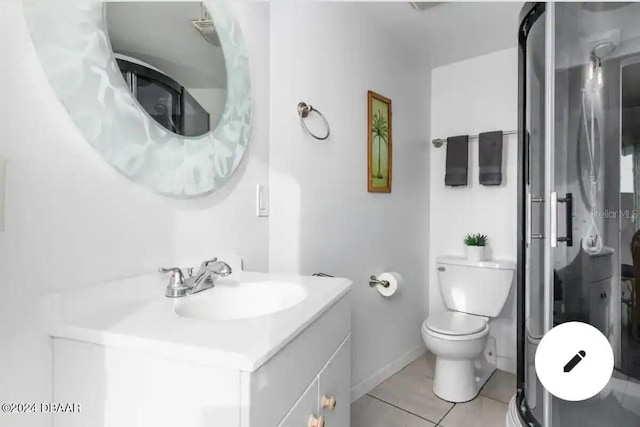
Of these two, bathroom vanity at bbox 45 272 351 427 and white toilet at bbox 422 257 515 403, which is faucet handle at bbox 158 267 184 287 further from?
white toilet at bbox 422 257 515 403

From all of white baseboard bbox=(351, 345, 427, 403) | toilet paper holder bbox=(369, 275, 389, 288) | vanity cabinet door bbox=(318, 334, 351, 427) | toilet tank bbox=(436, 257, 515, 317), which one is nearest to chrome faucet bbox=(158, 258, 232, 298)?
vanity cabinet door bbox=(318, 334, 351, 427)

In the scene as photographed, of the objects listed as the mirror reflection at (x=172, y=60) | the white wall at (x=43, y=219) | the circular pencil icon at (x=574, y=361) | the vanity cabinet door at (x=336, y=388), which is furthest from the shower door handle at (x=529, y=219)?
the white wall at (x=43, y=219)

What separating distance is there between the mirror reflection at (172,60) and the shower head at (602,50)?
4.62 ft

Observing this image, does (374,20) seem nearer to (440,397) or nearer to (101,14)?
(101,14)

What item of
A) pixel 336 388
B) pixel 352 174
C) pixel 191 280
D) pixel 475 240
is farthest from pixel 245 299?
pixel 475 240

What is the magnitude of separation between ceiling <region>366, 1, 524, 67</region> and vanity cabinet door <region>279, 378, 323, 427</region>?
1843 millimetres

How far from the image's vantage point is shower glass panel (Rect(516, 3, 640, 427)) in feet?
4.03

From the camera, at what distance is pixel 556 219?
1261mm

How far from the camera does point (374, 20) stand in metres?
1.90

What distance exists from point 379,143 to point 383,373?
1.36 meters

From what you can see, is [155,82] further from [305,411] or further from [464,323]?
[464,323]

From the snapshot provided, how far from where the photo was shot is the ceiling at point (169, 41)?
0.83m

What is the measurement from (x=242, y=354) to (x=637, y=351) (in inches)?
61.3

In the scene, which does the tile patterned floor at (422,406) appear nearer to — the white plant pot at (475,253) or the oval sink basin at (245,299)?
the white plant pot at (475,253)
